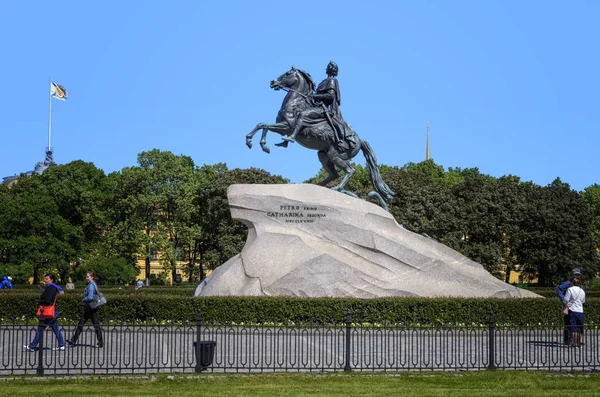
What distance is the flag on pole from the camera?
211 feet

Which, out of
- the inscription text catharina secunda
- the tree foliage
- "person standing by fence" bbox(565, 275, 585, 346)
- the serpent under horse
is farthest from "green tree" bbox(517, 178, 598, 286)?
"person standing by fence" bbox(565, 275, 585, 346)

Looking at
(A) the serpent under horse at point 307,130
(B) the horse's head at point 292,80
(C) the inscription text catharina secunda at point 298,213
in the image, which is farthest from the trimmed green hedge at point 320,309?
(B) the horse's head at point 292,80

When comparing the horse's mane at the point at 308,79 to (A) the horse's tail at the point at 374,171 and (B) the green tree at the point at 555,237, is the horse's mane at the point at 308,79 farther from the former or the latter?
(B) the green tree at the point at 555,237

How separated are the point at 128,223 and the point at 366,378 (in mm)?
44410

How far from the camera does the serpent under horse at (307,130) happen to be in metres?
26.3

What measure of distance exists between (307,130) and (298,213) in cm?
271

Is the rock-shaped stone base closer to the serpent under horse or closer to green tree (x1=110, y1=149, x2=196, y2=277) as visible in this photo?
the serpent under horse

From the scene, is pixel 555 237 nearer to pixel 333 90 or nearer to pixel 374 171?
pixel 374 171

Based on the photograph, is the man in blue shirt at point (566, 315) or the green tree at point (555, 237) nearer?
the man in blue shirt at point (566, 315)

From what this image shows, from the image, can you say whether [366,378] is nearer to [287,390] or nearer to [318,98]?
[287,390]

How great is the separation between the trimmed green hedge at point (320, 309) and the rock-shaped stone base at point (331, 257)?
1176 millimetres

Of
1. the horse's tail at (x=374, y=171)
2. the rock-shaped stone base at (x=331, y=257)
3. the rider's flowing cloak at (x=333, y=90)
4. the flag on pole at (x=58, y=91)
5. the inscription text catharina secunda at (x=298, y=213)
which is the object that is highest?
the flag on pole at (x=58, y=91)

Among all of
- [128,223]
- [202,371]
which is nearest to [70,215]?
[128,223]

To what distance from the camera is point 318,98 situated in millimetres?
26906
